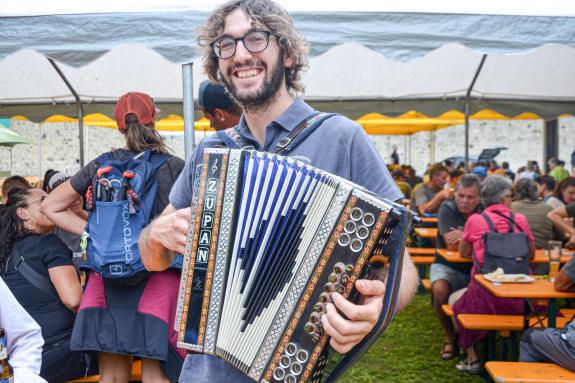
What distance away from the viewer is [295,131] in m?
1.51

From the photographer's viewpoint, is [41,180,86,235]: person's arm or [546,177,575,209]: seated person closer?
[41,180,86,235]: person's arm

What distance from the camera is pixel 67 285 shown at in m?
3.17

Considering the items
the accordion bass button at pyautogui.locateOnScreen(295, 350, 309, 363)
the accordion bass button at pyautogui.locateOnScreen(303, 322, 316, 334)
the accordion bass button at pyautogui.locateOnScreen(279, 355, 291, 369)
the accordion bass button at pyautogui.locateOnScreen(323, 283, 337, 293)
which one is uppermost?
the accordion bass button at pyautogui.locateOnScreen(323, 283, 337, 293)

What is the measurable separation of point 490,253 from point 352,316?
3520 mm

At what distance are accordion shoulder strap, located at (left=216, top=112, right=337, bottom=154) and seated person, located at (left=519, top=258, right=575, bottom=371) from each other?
7.54 feet

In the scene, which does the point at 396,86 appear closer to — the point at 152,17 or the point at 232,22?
the point at 152,17

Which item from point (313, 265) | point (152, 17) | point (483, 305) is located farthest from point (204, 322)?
point (483, 305)

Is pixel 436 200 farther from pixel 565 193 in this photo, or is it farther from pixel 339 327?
pixel 339 327

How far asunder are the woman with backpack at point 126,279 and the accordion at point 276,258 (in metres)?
1.39

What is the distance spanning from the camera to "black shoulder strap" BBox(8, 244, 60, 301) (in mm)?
3184

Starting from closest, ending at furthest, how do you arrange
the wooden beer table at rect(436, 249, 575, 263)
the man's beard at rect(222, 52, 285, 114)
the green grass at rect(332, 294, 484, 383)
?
the man's beard at rect(222, 52, 285, 114) < the green grass at rect(332, 294, 484, 383) < the wooden beer table at rect(436, 249, 575, 263)

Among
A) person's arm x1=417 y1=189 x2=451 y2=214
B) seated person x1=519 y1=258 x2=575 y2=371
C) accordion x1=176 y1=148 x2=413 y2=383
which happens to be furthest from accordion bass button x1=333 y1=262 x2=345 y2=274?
person's arm x1=417 y1=189 x2=451 y2=214

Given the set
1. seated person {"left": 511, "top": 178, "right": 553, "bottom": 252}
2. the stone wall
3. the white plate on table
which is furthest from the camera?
the stone wall

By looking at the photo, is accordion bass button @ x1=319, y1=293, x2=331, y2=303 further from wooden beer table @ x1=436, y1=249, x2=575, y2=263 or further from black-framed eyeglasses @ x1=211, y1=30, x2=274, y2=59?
wooden beer table @ x1=436, y1=249, x2=575, y2=263
